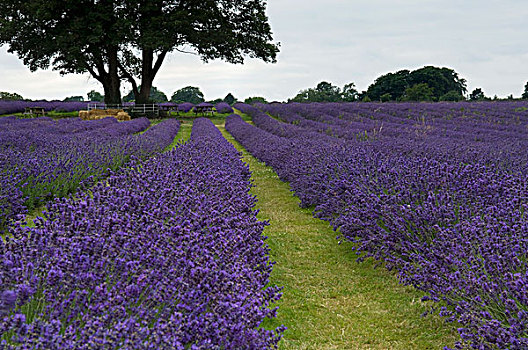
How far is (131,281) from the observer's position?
2188 mm

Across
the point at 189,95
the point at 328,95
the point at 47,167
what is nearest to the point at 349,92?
the point at 328,95

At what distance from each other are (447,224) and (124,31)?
22176 millimetres

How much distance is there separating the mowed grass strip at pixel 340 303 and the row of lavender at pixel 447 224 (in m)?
0.18

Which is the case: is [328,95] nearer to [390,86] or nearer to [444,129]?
[390,86]

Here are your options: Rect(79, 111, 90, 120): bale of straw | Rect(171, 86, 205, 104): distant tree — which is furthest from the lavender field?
Rect(171, 86, 205, 104): distant tree

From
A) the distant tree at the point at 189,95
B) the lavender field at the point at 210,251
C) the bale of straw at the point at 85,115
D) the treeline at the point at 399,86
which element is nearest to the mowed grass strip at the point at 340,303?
the lavender field at the point at 210,251

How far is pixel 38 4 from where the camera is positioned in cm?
2203

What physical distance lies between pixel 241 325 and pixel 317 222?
171 inches

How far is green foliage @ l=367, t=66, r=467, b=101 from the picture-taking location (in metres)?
45.6

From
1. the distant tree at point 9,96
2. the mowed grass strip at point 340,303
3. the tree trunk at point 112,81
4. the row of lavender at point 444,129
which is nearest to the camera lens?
the mowed grass strip at point 340,303

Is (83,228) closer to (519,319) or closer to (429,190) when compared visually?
(519,319)

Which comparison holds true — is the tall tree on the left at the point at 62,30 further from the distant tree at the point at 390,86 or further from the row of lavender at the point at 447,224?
the distant tree at the point at 390,86

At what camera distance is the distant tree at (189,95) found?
62.2 metres

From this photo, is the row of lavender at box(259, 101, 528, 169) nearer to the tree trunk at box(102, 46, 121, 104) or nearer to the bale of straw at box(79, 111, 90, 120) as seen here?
the tree trunk at box(102, 46, 121, 104)
